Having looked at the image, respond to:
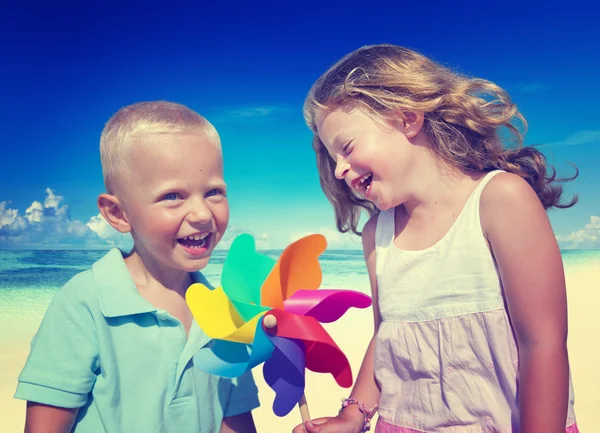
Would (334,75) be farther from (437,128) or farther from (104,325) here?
(104,325)

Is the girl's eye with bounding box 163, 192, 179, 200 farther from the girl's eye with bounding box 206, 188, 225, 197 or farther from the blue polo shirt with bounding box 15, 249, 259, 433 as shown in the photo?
the blue polo shirt with bounding box 15, 249, 259, 433

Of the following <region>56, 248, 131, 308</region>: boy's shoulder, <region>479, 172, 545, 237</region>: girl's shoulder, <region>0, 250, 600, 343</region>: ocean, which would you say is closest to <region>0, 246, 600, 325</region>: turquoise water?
<region>0, 250, 600, 343</region>: ocean

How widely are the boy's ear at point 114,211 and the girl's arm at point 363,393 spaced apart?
0.86m

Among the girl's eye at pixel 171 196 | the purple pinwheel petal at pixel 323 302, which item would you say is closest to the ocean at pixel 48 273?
the girl's eye at pixel 171 196

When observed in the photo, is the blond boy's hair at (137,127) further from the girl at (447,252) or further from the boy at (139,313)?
the girl at (447,252)

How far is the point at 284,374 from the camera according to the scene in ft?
5.16

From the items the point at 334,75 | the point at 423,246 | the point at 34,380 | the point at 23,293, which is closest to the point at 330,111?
the point at 334,75

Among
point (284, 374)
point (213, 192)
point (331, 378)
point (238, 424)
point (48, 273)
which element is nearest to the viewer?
point (284, 374)

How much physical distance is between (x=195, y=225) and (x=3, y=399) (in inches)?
134

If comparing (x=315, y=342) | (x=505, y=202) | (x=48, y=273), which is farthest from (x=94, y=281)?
(x=48, y=273)

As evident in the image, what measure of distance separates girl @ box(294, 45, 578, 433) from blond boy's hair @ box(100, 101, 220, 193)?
0.43m

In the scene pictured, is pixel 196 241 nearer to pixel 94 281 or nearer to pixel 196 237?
pixel 196 237

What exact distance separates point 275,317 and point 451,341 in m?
0.54

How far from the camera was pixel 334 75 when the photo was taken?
1900 millimetres
